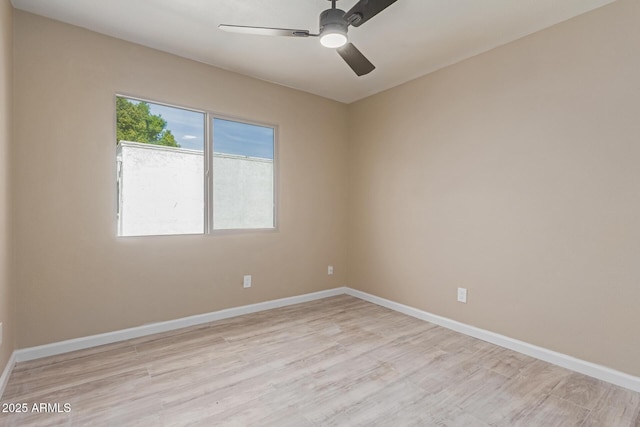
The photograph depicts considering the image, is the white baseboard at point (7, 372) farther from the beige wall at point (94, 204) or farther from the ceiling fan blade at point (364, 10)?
the ceiling fan blade at point (364, 10)

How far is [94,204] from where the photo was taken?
248cm

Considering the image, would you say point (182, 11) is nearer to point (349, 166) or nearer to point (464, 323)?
point (349, 166)

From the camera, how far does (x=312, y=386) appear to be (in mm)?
1980

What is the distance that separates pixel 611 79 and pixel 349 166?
8.61 feet

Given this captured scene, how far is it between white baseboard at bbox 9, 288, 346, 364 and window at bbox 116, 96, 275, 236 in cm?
83

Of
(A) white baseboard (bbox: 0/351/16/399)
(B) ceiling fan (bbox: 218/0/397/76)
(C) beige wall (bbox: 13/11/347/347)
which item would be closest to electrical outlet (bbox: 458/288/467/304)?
(C) beige wall (bbox: 13/11/347/347)

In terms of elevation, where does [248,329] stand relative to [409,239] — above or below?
below

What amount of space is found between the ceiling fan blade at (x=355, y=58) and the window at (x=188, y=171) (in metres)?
1.54

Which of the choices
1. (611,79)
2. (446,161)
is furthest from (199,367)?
(611,79)

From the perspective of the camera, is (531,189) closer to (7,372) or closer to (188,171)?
(188,171)

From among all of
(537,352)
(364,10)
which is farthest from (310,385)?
(364,10)

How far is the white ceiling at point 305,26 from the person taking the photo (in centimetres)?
216

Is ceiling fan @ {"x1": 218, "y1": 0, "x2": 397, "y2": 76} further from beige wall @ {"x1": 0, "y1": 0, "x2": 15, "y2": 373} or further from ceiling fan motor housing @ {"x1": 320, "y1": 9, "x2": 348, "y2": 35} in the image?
beige wall @ {"x1": 0, "y1": 0, "x2": 15, "y2": 373}

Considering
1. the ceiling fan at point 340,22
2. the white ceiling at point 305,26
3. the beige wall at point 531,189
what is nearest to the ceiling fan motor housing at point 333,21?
the ceiling fan at point 340,22
